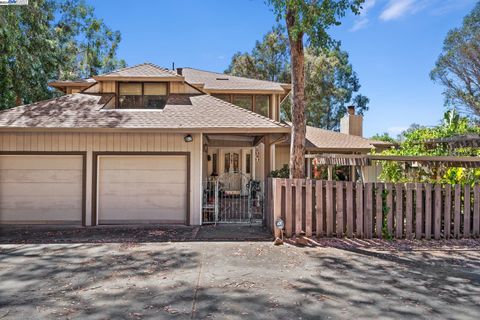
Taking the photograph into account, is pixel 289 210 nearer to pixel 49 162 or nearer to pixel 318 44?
pixel 318 44

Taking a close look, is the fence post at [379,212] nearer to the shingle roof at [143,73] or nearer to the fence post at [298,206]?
the fence post at [298,206]

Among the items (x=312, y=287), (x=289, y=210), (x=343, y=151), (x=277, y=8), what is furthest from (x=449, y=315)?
(x=343, y=151)

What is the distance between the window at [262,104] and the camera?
1556cm

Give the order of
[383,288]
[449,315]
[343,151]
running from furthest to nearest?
[343,151], [383,288], [449,315]

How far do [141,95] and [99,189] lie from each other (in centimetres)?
369

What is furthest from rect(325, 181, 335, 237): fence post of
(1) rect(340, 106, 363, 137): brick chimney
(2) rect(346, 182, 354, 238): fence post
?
(1) rect(340, 106, 363, 137): brick chimney

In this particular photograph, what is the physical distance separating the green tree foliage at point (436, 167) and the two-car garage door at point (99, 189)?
7434mm

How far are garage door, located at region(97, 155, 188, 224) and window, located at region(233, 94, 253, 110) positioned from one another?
20.5ft

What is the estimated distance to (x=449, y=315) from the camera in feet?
13.0

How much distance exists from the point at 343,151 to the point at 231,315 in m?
14.4

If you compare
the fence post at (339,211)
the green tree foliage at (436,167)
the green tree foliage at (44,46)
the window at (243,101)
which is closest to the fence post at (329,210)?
the fence post at (339,211)

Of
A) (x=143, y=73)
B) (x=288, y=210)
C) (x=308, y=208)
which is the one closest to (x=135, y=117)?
(x=143, y=73)

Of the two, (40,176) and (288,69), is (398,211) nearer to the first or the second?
(40,176)

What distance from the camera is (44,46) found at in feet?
57.4
